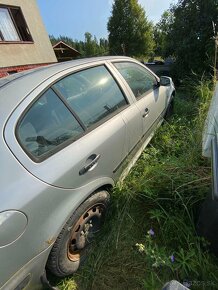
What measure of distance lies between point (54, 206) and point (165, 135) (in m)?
2.42

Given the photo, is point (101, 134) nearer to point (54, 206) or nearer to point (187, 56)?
point (54, 206)

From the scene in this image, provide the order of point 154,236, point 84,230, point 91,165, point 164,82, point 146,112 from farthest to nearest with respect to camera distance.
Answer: point 164,82 → point 146,112 → point 154,236 → point 84,230 → point 91,165

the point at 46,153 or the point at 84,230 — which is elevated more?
the point at 46,153

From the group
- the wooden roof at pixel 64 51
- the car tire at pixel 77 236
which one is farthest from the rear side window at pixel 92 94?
the wooden roof at pixel 64 51

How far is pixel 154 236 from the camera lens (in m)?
2.14

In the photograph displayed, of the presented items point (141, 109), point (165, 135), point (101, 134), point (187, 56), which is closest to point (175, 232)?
point (101, 134)

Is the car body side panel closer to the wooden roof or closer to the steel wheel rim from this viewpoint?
the steel wheel rim

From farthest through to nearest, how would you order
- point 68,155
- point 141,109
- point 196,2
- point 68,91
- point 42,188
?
point 196,2 → point 141,109 → point 68,91 → point 68,155 → point 42,188

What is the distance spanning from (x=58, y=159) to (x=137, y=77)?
1.90 m

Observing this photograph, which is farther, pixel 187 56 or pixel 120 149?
pixel 187 56

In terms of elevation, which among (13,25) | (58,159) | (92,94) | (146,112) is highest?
(13,25)

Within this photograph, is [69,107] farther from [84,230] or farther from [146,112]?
[146,112]

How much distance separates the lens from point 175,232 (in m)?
2.11

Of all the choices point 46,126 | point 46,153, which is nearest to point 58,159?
point 46,153
